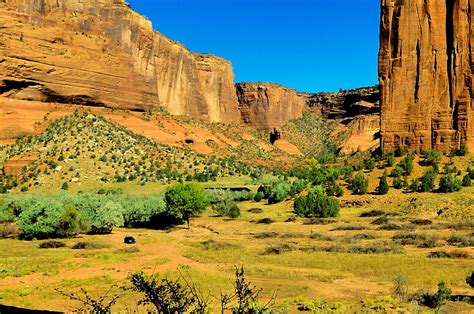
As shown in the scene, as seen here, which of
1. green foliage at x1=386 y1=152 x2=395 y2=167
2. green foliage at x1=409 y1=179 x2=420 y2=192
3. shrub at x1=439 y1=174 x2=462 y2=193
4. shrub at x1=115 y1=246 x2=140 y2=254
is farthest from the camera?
green foliage at x1=386 y1=152 x2=395 y2=167

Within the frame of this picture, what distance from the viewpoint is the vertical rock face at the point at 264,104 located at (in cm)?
15338

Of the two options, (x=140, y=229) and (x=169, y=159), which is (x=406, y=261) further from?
(x=169, y=159)

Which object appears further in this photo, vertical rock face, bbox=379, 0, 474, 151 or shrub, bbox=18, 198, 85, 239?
vertical rock face, bbox=379, 0, 474, 151

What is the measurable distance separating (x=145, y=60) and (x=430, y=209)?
253 feet

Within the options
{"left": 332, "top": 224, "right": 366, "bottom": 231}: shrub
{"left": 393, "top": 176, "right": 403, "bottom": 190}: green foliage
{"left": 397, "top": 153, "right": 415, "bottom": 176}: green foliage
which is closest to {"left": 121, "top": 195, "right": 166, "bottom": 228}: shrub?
{"left": 332, "top": 224, "right": 366, "bottom": 231}: shrub

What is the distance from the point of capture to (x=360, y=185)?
49.4 m

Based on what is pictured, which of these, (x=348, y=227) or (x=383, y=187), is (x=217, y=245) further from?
(x=383, y=187)

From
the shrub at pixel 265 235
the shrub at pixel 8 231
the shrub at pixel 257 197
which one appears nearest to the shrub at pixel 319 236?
the shrub at pixel 265 235

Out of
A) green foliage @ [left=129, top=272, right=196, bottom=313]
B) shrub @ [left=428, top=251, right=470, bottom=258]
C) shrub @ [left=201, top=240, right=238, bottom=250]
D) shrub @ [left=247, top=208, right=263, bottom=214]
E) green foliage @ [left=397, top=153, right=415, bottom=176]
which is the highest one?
green foliage @ [left=397, top=153, right=415, bottom=176]

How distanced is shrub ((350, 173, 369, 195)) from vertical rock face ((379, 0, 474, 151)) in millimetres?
7519

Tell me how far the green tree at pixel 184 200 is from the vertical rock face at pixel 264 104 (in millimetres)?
108972

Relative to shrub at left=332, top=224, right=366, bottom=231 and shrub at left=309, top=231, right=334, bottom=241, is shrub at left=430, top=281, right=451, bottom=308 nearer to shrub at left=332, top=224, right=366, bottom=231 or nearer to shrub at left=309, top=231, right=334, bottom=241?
shrub at left=309, top=231, right=334, bottom=241

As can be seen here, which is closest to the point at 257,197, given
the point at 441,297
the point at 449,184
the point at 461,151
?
the point at 449,184

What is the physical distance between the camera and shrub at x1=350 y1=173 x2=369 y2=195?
49.2 m
